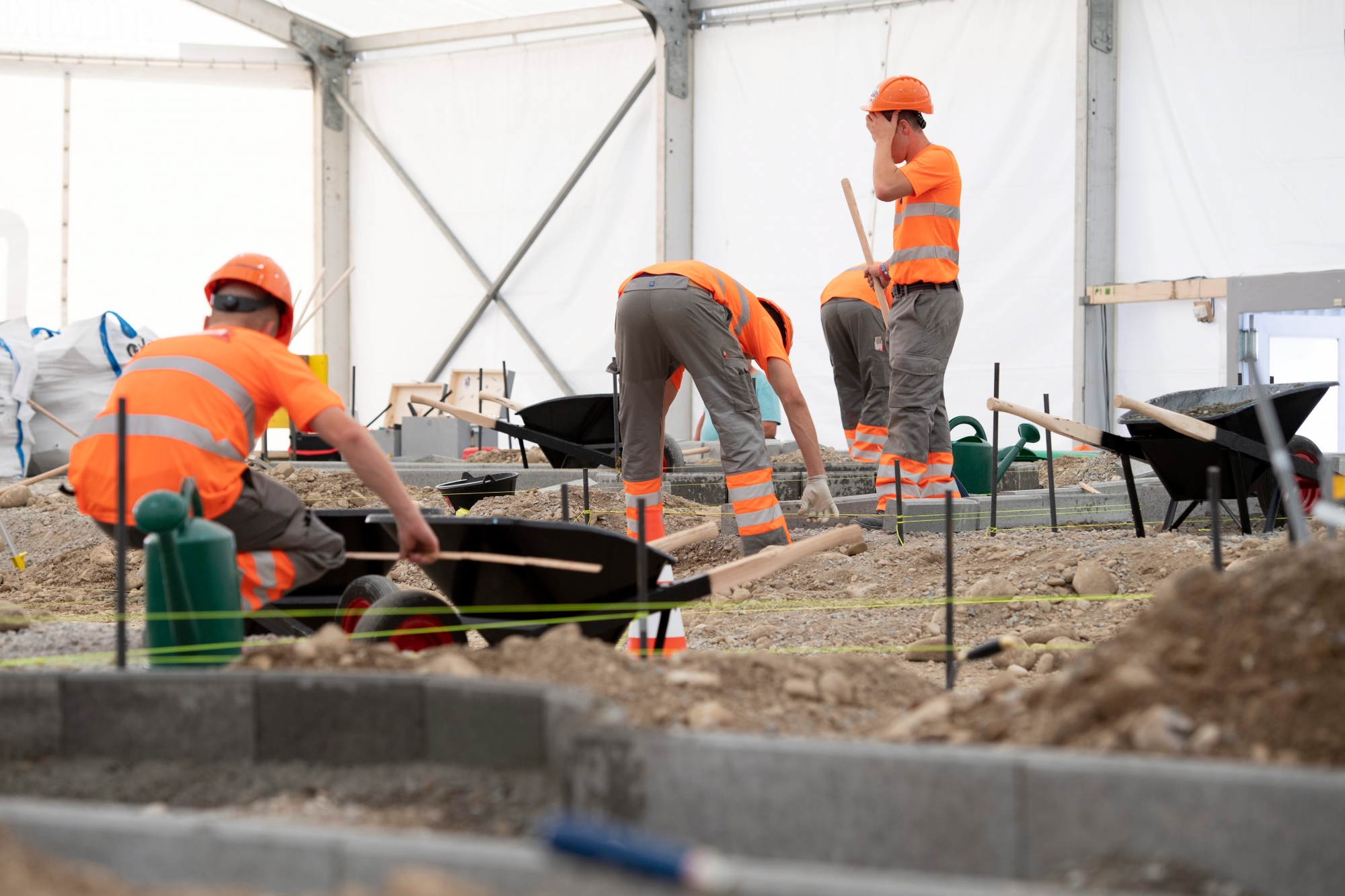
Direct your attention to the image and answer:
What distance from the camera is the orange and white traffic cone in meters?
3.21

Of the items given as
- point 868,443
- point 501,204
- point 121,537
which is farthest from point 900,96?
point 501,204

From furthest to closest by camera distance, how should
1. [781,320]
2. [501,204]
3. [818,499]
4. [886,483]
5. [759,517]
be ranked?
[501,204]
[886,483]
[781,320]
[818,499]
[759,517]

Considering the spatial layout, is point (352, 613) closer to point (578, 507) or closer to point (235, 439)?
point (235, 439)

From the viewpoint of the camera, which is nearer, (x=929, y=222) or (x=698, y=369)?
(x=698, y=369)

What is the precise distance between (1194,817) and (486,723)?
1064mm

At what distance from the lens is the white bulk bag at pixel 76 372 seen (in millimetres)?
9414

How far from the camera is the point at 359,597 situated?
3359 mm

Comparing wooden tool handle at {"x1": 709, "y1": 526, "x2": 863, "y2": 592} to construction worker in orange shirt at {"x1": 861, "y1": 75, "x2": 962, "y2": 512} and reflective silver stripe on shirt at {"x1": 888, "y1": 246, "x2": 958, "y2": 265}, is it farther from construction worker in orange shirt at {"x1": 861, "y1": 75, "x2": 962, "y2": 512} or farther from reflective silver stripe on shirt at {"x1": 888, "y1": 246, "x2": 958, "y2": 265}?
reflective silver stripe on shirt at {"x1": 888, "y1": 246, "x2": 958, "y2": 265}

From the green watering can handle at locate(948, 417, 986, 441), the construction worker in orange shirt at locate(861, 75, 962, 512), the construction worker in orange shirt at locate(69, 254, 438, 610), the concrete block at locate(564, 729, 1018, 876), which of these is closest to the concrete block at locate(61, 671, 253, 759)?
the concrete block at locate(564, 729, 1018, 876)

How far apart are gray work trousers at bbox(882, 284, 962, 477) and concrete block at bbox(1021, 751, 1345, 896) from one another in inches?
163

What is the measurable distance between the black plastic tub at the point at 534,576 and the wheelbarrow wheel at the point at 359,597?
138 mm

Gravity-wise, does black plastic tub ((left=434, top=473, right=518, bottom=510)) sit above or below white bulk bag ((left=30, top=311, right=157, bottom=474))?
below

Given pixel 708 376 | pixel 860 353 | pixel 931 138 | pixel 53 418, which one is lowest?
pixel 53 418

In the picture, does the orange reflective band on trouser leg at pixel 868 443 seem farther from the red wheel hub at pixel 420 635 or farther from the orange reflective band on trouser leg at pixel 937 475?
the red wheel hub at pixel 420 635
